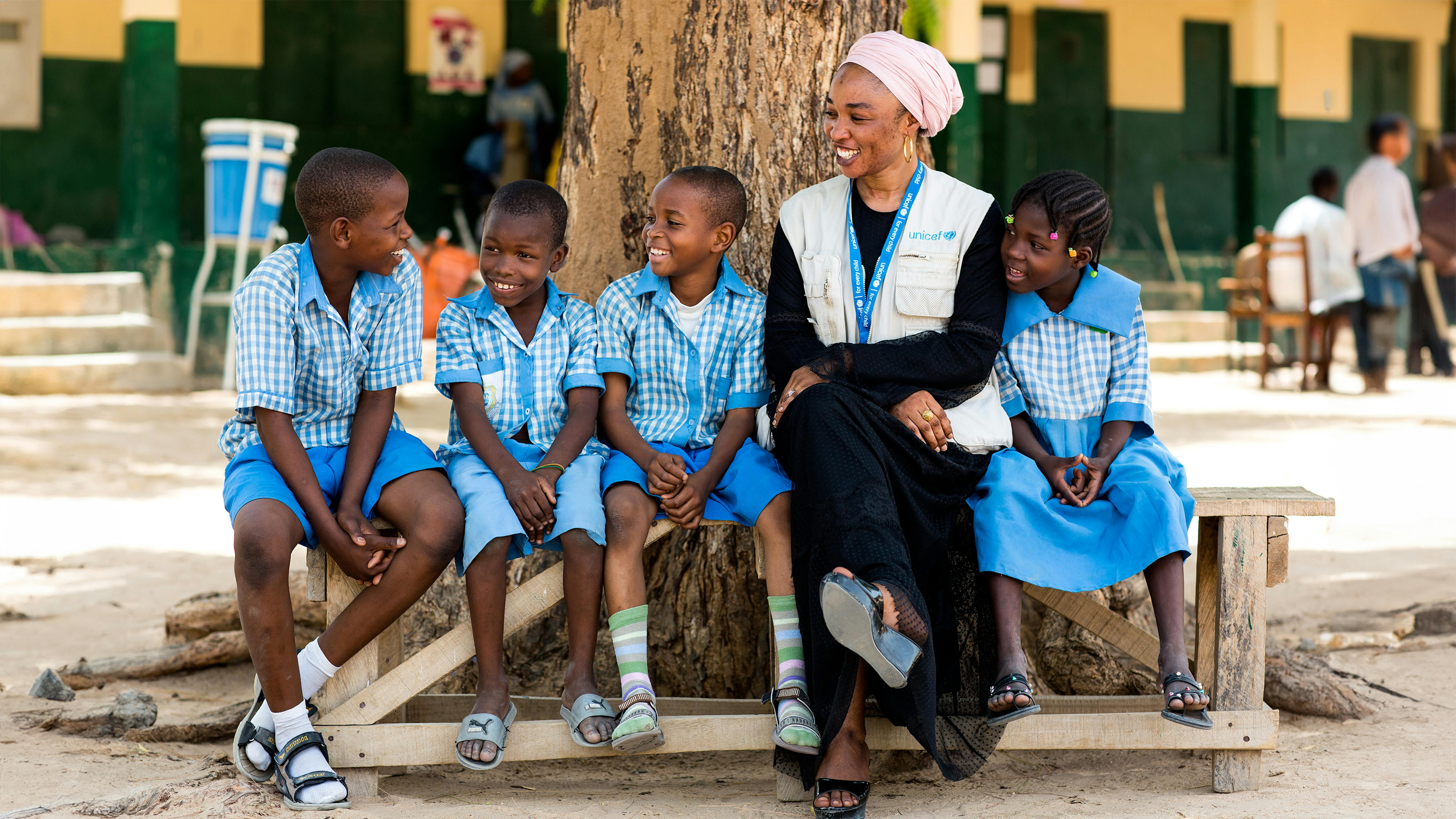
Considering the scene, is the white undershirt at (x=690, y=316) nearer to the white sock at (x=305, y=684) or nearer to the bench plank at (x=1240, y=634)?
the white sock at (x=305, y=684)

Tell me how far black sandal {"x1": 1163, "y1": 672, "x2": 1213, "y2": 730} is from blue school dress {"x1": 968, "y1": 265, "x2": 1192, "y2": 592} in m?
0.22

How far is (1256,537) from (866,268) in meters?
1.02

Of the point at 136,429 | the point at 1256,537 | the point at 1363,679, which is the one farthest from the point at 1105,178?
the point at 1256,537

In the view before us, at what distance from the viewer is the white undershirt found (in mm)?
3123

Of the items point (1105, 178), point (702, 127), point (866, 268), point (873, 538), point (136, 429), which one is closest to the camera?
point (873, 538)

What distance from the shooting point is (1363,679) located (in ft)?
12.3

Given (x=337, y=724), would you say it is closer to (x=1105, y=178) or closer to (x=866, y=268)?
(x=866, y=268)

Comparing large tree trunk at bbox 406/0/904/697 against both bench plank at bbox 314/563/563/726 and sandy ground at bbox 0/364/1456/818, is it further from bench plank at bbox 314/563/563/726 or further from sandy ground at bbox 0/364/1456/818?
bench plank at bbox 314/563/563/726

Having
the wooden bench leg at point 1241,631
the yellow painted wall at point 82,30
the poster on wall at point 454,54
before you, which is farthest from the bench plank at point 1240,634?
the yellow painted wall at point 82,30

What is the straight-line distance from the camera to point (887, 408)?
290cm

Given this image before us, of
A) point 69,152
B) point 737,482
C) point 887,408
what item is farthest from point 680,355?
point 69,152

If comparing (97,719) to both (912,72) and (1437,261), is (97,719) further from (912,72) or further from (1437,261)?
(1437,261)

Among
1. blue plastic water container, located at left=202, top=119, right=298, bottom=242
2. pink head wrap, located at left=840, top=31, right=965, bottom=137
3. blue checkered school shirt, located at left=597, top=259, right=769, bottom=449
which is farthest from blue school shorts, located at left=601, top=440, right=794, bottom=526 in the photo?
blue plastic water container, located at left=202, top=119, right=298, bottom=242

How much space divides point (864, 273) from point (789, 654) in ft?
2.86
